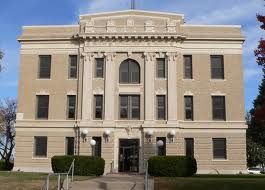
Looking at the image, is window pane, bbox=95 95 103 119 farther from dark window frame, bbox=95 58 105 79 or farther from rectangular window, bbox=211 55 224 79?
rectangular window, bbox=211 55 224 79

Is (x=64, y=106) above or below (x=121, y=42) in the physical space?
below

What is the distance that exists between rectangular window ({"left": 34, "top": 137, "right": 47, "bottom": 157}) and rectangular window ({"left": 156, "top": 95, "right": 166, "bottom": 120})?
9955 mm

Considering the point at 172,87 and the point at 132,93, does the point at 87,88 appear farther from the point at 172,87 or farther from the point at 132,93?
the point at 172,87

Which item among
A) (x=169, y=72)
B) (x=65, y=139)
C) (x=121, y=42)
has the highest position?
(x=121, y=42)

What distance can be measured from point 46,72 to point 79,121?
5490mm

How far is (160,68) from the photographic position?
40.3 metres

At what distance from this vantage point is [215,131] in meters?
39.3

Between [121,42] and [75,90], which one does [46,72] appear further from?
[121,42]

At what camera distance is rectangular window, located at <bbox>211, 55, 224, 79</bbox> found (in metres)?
40.4

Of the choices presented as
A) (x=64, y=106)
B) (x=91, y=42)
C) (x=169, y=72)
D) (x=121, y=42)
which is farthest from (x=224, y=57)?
(x=64, y=106)

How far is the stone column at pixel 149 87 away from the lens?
39088 millimetres

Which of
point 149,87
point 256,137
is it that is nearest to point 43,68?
point 149,87

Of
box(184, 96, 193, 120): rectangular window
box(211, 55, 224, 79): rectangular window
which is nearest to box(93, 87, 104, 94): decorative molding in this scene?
box(184, 96, 193, 120): rectangular window

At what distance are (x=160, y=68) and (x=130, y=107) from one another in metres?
4.29
